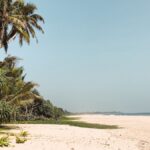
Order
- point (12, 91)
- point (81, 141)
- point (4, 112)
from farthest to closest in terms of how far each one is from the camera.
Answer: point (12, 91), point (4, 112), point (81, 141)

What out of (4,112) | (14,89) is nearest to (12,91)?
(14,89)

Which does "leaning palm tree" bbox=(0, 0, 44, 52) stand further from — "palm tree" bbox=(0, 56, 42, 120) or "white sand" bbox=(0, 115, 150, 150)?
"white sand" bbox=(0, 115, 150, 150)

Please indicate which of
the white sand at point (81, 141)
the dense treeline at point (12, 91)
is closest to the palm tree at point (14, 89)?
the dense treeline at point (12, 91)

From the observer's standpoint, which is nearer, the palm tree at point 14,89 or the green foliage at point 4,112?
the green foliage at point 4,112

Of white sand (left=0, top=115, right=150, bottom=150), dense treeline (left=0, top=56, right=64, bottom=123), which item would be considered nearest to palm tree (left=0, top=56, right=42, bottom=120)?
dense treeline (left=0, top=56, right=64, bottom=123)

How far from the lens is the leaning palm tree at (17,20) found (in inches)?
1052

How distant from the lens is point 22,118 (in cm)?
5034

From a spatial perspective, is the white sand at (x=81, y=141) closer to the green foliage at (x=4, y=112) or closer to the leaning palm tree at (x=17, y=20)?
the green foliage at (x=4, y=112)

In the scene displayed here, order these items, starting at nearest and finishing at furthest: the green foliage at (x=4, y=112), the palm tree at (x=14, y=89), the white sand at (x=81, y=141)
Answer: the white sand at (x=81, y=141), the green foliage at (x=4, y=112), the palm tree at (x=14, y=89)

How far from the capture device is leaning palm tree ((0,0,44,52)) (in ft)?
87.6

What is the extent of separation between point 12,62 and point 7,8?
16.7ft

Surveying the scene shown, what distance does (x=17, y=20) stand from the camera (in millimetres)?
26391

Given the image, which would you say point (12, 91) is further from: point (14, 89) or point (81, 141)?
point (81, 141)

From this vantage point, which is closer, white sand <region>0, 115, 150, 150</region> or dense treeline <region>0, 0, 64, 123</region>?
white sand <region>0, 115, 150, 150</region>
